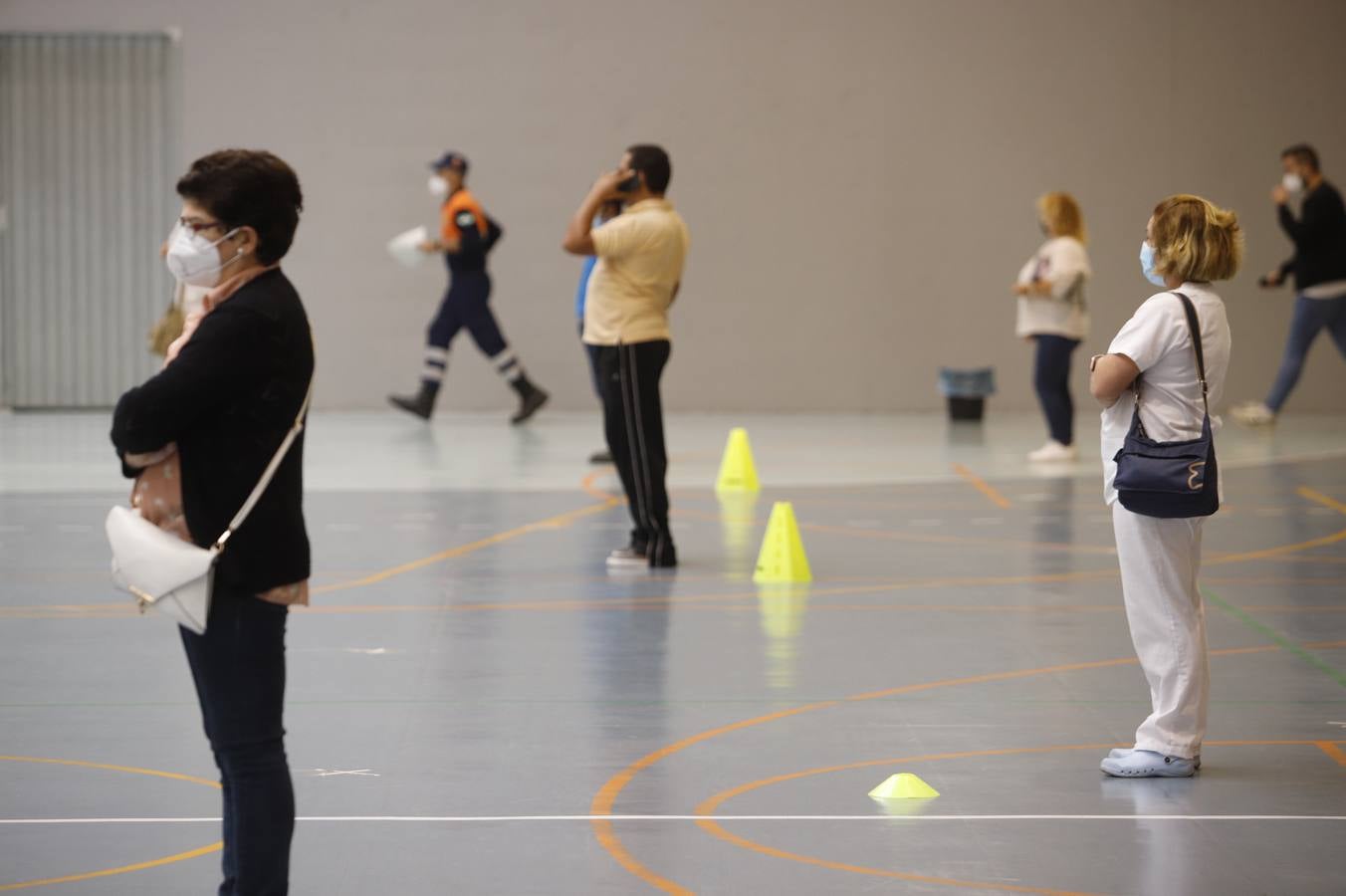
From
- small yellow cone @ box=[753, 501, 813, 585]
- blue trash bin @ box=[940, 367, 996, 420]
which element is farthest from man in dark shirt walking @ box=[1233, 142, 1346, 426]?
small yellow cone @ box=[753, 501, 813, 585]

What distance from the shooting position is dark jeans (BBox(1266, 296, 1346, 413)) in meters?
14.7

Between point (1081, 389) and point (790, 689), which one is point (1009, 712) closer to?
point (790, 689)

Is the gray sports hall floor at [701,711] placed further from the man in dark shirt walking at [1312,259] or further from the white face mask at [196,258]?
the man in dark shirt walking at [1312,259]

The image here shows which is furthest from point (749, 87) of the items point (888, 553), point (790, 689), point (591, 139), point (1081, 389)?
point (790, 689)

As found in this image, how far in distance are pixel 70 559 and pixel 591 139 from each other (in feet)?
31.8

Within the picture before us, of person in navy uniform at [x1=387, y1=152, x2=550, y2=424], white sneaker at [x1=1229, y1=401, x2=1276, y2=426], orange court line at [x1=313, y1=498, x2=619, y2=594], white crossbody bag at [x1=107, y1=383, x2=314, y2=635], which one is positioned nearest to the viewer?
white crossbody bag at [x1=107, y1=383, x2=314, y2=635]

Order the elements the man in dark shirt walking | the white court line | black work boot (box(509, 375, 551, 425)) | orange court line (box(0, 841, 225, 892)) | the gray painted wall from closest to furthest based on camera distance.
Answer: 1. orange court line (box(0, 841, 225, 892))
2. the white court line
3. the man in dark shirt walking
4. black work boot (box(509, 375, 551, 425))
5. the gray painted wall

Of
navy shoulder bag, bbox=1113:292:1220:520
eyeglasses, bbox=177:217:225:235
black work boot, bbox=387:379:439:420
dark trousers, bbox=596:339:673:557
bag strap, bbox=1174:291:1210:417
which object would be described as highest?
eyeglasses, bbox=177:217:225:235

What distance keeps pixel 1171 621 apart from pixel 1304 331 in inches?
417

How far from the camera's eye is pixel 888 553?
29.8 ft

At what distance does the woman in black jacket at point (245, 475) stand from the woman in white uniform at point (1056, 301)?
9.93m

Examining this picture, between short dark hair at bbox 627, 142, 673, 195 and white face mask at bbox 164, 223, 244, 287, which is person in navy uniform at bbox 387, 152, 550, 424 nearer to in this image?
short dark hair at bbox 627, 142, 673, 195

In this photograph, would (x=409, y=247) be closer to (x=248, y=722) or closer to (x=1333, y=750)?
(x=1333, y=750)

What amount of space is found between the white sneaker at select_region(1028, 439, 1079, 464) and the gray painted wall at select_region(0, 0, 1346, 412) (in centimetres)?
466
